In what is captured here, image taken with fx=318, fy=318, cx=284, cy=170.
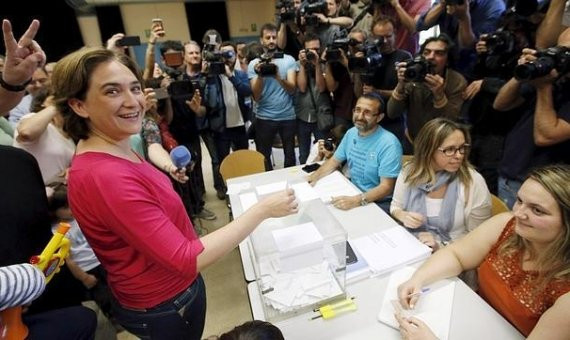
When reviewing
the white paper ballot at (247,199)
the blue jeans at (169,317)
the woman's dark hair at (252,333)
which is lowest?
the white paper ballot at (247,199)

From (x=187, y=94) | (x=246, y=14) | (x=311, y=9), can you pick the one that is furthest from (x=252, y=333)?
(x=246, y=14)

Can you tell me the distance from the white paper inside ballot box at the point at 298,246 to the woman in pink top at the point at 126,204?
174 millimetres

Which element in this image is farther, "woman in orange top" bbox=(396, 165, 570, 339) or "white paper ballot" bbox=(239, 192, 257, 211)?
"white paper ballot" bbox=(239, 192, 257, 211)

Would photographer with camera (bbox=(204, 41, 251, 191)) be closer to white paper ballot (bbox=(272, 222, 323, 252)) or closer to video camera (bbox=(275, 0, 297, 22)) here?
video camera (bbox=(275, 0, 297, 22))

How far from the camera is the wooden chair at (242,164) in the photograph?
2521 mm

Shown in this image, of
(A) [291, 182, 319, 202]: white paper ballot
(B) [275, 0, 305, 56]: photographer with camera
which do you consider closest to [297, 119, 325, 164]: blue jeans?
(B) [275, 0, 305, 56]: photographer with camera

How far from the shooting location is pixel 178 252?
0.80 m

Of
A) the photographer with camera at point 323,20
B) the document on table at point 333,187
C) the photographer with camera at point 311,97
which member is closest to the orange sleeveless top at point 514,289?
the document on table at point 333,187

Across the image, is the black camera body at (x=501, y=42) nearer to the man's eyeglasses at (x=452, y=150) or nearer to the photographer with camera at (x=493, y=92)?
the photographer with camera at (x=493, y=92)

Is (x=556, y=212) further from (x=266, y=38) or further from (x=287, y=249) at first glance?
(x=266, y=38)

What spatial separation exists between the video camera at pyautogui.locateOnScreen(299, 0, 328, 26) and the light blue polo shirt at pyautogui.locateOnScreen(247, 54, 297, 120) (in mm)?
388

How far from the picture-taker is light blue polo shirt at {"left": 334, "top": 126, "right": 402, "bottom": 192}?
1986 millimetres

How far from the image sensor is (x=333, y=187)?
80.0 inches

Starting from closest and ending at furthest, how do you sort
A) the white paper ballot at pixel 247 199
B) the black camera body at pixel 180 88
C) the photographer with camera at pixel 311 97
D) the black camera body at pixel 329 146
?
the white paper ballot at pixel 247 199 < the black camera body at pixel 180 88 < the black camera body at pixel 329 146 < the photographer with camera at pixel 311 97
